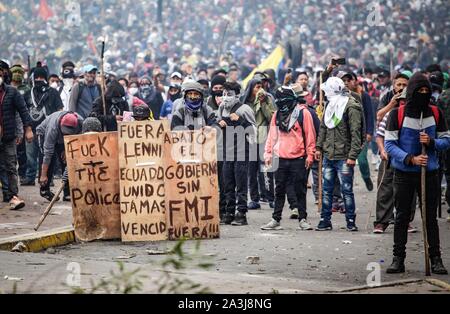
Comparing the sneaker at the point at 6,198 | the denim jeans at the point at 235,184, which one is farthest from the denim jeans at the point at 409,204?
the sneaker at the point at 6,198

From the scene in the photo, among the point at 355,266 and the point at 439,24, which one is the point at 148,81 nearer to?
the point at 355,266

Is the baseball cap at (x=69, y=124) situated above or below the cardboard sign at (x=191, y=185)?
above

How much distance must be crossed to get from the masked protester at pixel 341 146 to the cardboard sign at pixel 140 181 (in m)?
2.17

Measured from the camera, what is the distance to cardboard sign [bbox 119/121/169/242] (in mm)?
13086

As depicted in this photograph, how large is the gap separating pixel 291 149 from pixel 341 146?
0.59 metres

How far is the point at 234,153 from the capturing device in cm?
1512

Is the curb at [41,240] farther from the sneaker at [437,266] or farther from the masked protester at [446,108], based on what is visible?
the masked protester at [446,108]

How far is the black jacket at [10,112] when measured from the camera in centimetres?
1638

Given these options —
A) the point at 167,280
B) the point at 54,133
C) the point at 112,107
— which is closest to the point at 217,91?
the point at 112,107

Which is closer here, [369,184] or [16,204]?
[16,204]

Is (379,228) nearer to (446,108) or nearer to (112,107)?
(446,108)

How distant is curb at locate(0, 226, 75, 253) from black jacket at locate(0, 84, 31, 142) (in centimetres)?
347

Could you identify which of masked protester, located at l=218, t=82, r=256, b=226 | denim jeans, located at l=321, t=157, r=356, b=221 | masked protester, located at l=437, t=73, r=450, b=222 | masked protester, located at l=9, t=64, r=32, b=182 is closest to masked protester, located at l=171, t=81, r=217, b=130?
masked protester, located at l=218, t=82, r=256, b=226
